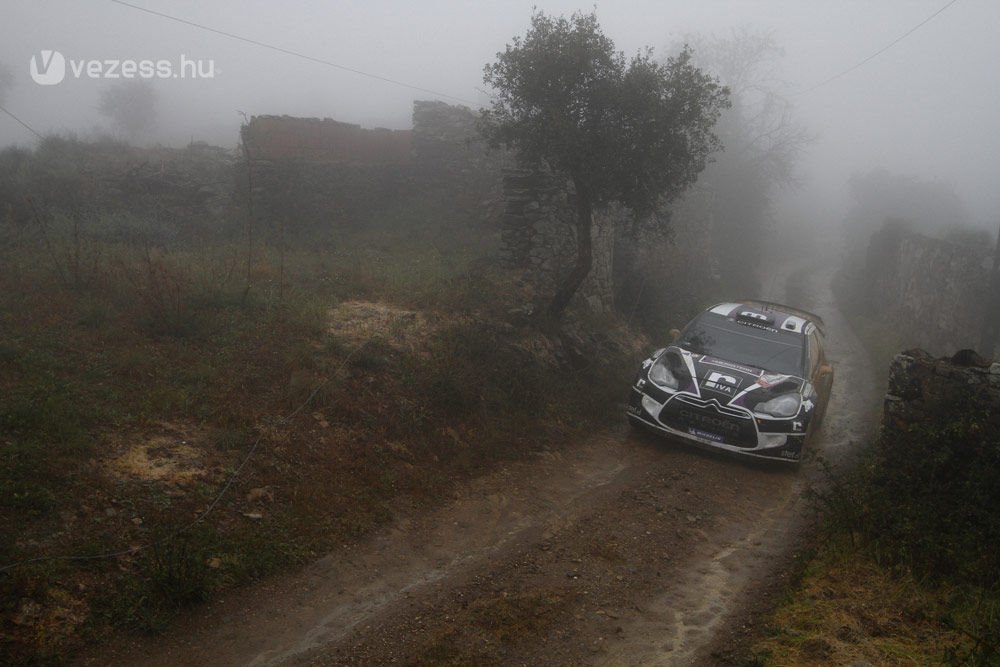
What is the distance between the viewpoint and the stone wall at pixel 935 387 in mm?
6219

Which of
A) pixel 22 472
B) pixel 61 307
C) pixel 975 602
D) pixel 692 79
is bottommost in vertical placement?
pixel 975 602

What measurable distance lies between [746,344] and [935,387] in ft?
9.17

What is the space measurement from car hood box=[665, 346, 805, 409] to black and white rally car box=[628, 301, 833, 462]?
1 centimetres

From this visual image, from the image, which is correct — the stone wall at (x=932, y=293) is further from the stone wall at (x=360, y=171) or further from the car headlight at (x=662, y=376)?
the stone wall at (x=360, y=171)

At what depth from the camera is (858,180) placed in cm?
4803

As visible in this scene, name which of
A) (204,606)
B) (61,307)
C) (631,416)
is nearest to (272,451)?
(204,606)

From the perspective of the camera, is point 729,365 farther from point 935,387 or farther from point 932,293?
point 932,293

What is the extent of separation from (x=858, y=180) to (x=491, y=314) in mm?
46967

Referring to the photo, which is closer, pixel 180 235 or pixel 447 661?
pixel 447 661

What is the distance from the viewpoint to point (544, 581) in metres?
5.34

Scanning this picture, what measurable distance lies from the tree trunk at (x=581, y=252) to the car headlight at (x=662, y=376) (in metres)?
2.67

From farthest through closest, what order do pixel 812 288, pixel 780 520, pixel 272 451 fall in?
1. pixel 812 288
2. pixel 780 520
3. pixel 272 451

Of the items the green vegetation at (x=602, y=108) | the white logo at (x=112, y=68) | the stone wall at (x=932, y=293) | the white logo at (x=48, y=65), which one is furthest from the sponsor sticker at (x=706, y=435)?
the white logo at (x=48, y=65)

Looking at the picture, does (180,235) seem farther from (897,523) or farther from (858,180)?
(858,180)
